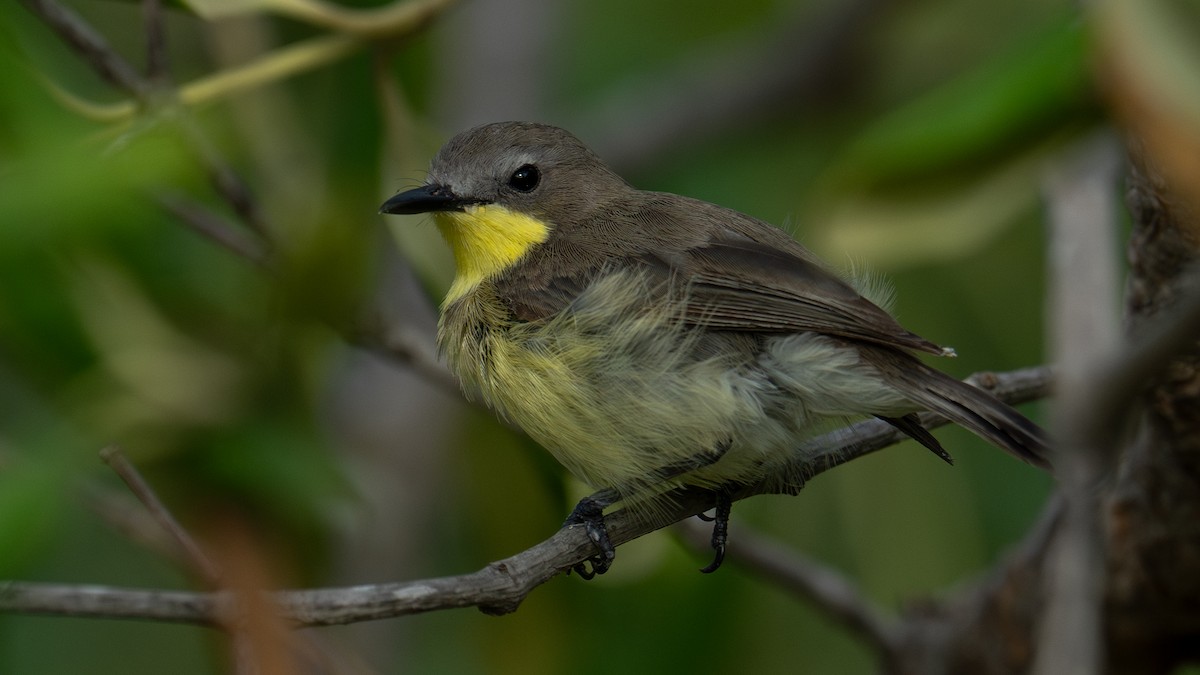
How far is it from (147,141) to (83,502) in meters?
0.89

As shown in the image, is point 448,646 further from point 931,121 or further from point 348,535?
point 931,121

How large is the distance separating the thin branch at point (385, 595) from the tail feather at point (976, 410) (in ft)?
0.77

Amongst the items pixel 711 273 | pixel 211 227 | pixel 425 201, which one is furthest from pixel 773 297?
pixel 211 227

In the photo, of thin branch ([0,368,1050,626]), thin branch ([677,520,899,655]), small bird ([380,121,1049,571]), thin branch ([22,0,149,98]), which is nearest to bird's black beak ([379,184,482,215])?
small bird ([380,121,1049,571])

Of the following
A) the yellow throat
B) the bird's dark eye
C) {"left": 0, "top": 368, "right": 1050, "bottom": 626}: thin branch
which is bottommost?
{"left": 0, "top": 368, "right": 1050, "bottom": 626}: thin branch

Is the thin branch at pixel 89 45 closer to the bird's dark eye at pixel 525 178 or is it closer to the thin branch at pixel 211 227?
the thin branch at pixel 211 227

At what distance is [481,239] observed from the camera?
3.75 meters

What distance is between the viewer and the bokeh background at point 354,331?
119 inches

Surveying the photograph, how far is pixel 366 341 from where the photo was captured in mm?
3336

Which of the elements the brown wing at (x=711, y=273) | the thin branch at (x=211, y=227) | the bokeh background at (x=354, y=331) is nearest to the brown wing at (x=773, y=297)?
the brown wing at (x=711, y=273)

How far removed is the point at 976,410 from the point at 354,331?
145 cm

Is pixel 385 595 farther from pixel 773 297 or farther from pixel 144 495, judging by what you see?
pixel 773 297

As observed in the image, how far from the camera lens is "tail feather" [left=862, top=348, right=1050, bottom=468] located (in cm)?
276

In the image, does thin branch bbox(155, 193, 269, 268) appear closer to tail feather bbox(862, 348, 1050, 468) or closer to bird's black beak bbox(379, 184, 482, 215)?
bird's black beak bbox(379, 184, 482, 215)
